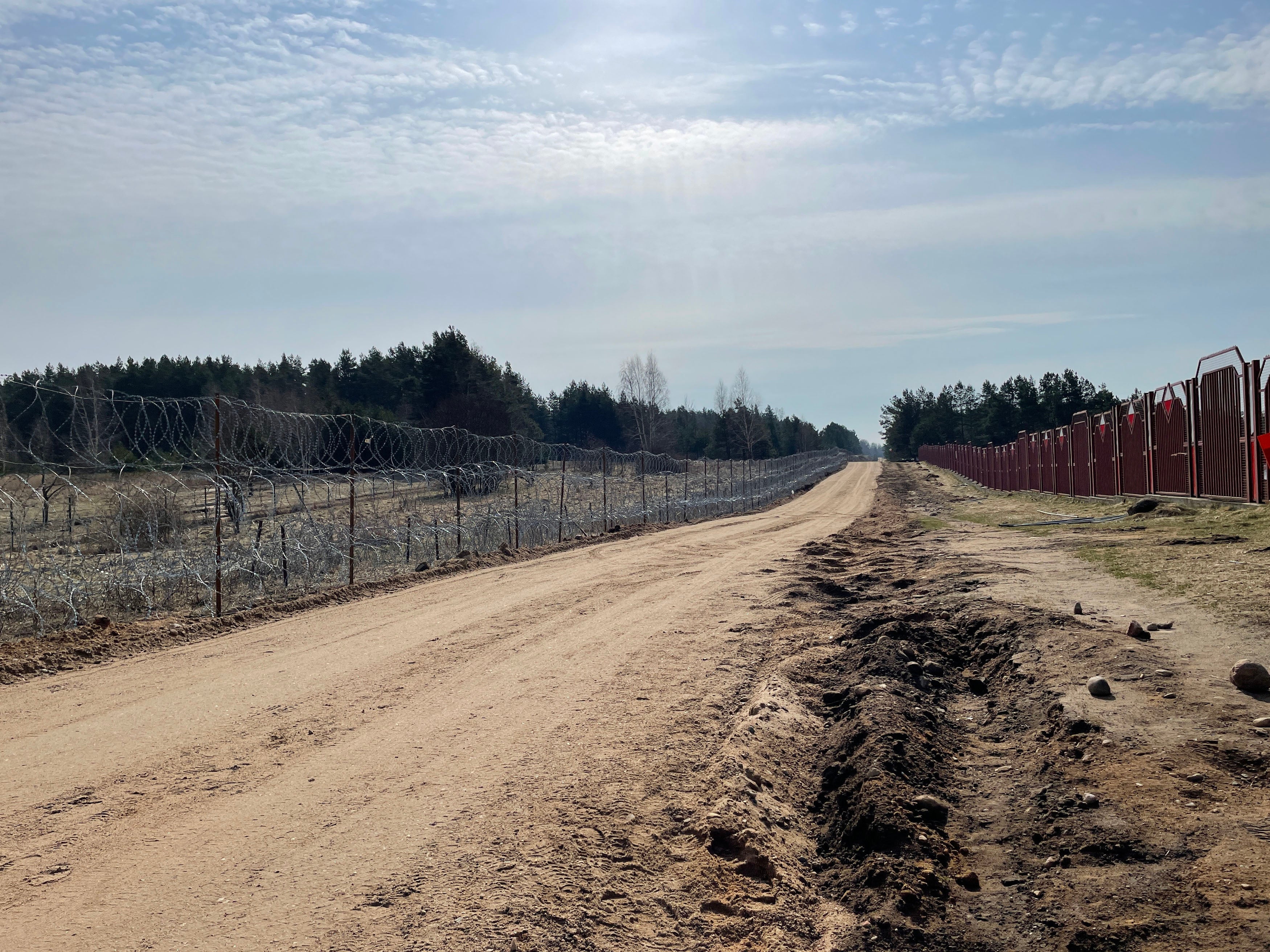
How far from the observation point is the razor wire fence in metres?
9.68

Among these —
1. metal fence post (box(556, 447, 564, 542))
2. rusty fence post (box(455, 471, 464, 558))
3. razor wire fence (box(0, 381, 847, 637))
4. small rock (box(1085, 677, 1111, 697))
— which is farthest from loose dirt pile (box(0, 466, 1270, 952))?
metal fence post (box(556, 447, 564, 542))

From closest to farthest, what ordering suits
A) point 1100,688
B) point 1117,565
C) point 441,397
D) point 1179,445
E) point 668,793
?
1. point 668,793
2. point 1100,688
3. point 1117,565
4. point 1179,445
5. point 441,397

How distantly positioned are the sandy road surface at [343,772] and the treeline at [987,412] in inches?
2460

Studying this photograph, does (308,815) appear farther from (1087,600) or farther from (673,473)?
(673,473)

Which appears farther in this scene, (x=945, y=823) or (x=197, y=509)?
(x=197, y=509)

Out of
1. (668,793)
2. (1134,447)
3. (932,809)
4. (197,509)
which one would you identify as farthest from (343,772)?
(1134,447)

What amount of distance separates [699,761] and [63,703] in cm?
536

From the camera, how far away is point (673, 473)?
34188mm

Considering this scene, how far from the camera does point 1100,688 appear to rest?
5.65 meters

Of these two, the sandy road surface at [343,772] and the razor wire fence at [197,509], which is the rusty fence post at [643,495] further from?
the sandy road surface at [343,772]

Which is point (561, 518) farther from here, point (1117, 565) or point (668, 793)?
point (668, 793)

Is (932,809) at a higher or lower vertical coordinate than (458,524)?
lower

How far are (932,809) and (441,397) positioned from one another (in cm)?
4592

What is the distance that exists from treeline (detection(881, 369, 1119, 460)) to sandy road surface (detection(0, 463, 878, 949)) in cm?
6249
